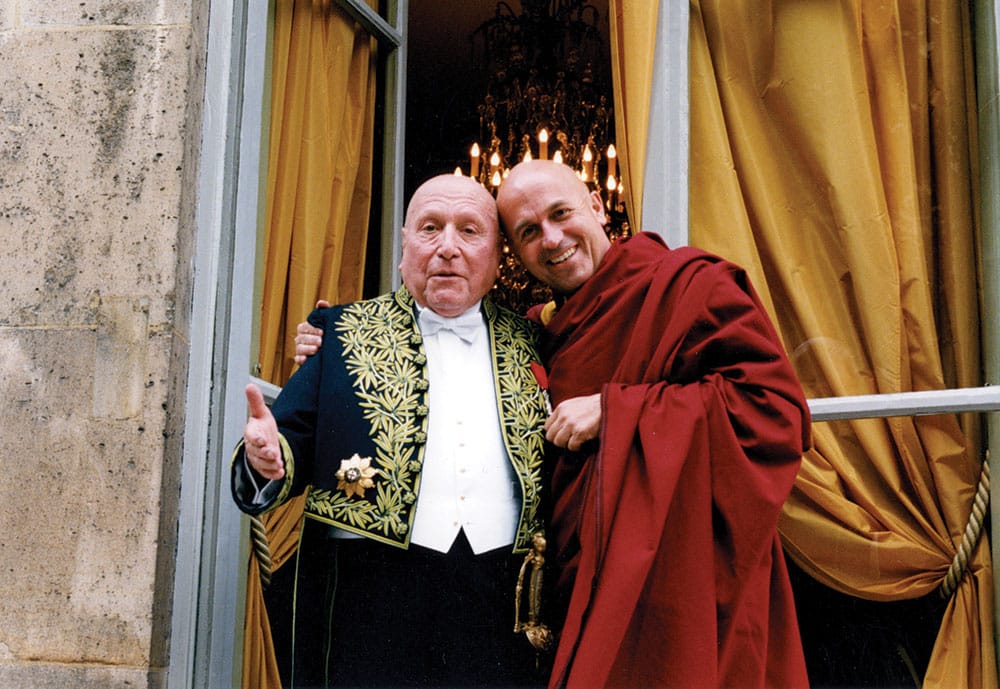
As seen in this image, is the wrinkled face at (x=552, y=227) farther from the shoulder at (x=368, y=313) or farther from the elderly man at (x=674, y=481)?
the shoulder at (x=368, y=313)

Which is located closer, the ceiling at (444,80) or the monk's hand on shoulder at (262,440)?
the monk's hand on shoulder at (262,440)

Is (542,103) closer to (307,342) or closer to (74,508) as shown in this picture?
(307,342)

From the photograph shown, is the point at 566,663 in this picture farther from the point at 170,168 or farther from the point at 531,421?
the point at 170,168

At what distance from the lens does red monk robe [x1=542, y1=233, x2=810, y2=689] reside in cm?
230

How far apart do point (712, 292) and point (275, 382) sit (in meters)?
1.04

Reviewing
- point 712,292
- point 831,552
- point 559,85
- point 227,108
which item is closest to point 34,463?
point 227,108

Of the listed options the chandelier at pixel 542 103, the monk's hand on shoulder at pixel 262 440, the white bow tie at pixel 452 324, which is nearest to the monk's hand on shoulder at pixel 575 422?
the white bow tie at pixel 452 324

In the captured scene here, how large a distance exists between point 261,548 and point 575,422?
2.61 feet

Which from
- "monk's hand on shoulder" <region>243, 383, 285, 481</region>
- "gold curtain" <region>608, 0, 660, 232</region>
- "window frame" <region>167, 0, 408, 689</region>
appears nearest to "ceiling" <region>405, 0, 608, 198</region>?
"gold curtain" <region>608, 0, 660, 232</region>

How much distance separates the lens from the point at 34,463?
8.73 ft

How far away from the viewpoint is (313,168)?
3.31m

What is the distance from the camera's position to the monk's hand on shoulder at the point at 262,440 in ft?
7.87

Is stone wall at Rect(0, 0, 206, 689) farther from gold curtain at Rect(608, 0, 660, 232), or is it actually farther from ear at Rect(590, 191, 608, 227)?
gold curtain at Rect(608, 0, 660, 232)

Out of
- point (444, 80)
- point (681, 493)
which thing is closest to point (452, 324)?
point (681, 493)
